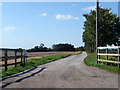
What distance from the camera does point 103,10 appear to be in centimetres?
3412


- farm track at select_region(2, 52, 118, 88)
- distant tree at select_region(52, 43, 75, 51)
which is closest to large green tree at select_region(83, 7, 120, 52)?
farm track at select_region(2, 52, 118, 88)

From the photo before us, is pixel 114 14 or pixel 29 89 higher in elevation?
pixel 114 14

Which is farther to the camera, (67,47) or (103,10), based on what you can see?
(67,47)

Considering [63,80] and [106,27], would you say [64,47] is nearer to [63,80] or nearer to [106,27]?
[106,27]

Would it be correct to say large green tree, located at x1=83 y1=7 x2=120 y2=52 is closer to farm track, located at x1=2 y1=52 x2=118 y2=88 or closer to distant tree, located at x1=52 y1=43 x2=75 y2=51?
farm track, located at x1=2 y1=52 x2=118 y2=88

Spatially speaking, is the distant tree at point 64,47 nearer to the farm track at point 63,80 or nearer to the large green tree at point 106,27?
the large green tree at point 106,27

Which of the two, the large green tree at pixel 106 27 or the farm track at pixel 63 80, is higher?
the large green tree at pixel 106 27

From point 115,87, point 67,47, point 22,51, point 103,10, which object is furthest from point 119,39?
point 67,47

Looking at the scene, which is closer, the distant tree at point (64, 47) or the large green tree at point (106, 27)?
the large green tree at point (106, 27)

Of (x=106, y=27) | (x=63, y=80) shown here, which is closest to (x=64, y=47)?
(x=106, y=27)

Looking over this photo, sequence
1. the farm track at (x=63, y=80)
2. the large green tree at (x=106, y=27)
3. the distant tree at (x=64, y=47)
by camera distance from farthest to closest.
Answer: the distant tree at (x=64, y=47), the large green tree at (x=106, y=27), the farm track at (x=63, y=80)

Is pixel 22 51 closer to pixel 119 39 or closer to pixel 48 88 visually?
pixel 48 88

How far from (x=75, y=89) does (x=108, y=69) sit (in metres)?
6.18

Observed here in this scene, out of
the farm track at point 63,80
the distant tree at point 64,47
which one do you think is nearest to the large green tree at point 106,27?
the farm track at point 63,80
